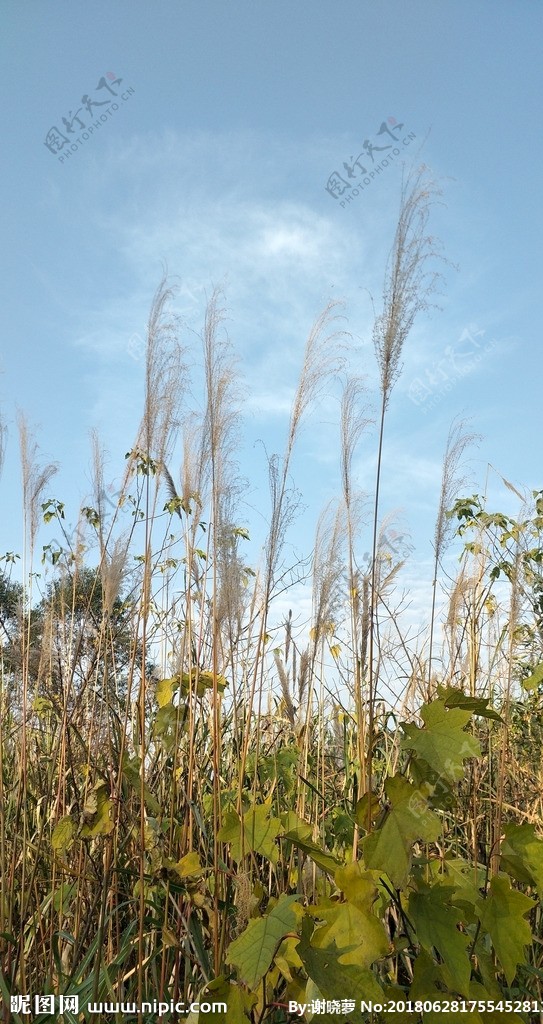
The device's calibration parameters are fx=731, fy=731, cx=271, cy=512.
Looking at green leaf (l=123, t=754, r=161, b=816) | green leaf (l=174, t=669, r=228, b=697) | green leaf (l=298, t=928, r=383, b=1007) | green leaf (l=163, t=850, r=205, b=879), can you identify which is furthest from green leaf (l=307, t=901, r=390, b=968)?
green leaf (l=174, t=669, r=228, b=697)

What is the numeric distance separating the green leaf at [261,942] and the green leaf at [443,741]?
420 millimetres

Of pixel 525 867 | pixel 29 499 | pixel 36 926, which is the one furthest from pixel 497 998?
pixel 29 499

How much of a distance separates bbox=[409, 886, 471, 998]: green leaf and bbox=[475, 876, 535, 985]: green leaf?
15 cm

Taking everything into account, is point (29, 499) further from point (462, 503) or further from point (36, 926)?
point (462, 503)

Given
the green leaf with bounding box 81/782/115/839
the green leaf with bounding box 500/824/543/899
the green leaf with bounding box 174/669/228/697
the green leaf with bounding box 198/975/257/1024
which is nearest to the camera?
the green leaf with bounding box 198/975/257/1024

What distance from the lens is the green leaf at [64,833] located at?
211cm

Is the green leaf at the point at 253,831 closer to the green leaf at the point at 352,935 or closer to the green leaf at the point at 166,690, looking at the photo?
the green leaf at the point at 352,935

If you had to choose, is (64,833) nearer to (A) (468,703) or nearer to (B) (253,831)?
(B) (253,831)

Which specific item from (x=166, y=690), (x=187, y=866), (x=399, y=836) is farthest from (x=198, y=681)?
(x=399, y=836)

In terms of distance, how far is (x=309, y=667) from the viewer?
9.97 feet

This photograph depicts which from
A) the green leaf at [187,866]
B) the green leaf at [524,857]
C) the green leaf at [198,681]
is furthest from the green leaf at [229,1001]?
the green leaf at [198,681]

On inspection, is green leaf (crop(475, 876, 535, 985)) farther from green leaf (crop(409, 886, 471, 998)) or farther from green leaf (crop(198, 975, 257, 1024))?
green leaf (crop(198, 975, 257, 1024))

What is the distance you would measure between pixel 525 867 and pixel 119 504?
1739 mm

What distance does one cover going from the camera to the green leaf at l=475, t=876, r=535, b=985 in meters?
1.59
